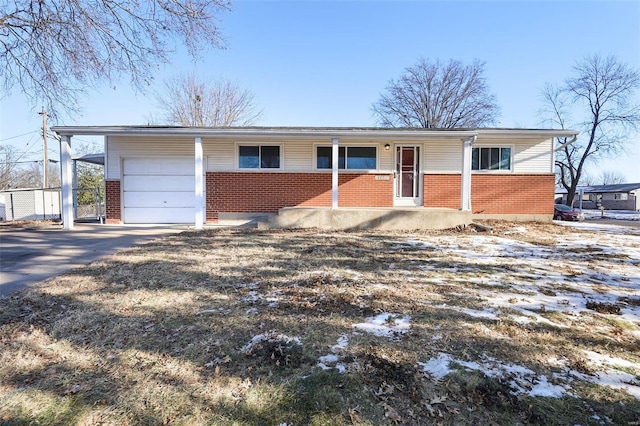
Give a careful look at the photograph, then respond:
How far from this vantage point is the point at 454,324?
3049mm

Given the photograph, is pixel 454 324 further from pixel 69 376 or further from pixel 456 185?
pixel 456 185

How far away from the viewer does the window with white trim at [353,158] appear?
11906 mm

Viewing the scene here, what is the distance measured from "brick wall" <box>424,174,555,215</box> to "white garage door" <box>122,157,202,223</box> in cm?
860

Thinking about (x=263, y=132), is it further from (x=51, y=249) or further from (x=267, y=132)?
(x=51, y=249)

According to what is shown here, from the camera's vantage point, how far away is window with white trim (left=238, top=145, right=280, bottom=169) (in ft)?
38.6

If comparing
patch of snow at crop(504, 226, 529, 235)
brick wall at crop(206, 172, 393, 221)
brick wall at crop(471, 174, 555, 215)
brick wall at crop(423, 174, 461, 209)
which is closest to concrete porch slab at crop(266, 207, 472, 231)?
patch of snow at crop(504, 226, 529, 235)

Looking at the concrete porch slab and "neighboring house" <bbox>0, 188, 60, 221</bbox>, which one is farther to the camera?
"neighboring house" <bbox>0, 188, 60, 221</bbox>

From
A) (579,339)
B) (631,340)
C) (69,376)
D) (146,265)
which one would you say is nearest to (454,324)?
(579,339)

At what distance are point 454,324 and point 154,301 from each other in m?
3.12

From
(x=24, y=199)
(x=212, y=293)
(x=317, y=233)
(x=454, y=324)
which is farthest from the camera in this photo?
(x=24, y=199)

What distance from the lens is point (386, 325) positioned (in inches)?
120

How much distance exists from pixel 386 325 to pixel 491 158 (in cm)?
1114

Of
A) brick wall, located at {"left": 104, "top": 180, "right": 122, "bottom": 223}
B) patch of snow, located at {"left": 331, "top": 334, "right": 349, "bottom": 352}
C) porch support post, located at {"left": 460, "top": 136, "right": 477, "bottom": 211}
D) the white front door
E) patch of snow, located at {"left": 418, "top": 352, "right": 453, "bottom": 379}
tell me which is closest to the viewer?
patch of snow, located at {"left": 418, "top": 352, "right": 453, "bottom": 379}

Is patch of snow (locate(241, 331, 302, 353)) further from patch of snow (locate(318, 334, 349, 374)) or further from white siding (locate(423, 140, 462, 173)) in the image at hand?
white siding (locate(423, 140, 462, 173))
